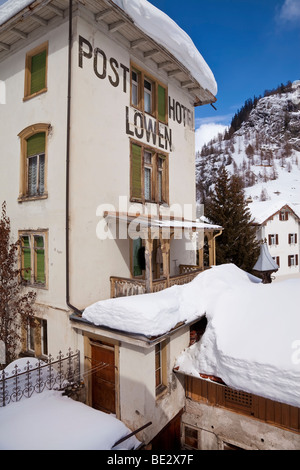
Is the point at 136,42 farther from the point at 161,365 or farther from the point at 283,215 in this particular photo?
the point at 283,215

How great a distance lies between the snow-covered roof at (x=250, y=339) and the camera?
6547 mm

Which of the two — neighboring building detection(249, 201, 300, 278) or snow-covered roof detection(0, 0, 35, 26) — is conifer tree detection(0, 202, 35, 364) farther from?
neighboring building detection(249, 201, 300, 278)

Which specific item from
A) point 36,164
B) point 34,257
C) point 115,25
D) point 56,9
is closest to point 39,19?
point 56,9

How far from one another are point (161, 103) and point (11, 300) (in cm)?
1030

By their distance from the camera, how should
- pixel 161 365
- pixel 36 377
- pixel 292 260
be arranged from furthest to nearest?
1. pixel 292 260
2. pixel 161 365
3. pixel 36 377

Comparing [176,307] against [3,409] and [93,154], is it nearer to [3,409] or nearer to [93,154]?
[3,409]

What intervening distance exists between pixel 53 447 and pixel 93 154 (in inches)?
311

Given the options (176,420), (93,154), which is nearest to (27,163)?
(93,154)

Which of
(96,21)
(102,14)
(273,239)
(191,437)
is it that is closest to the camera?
(191,437)

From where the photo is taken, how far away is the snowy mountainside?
382ft

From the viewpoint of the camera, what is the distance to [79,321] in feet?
27.1

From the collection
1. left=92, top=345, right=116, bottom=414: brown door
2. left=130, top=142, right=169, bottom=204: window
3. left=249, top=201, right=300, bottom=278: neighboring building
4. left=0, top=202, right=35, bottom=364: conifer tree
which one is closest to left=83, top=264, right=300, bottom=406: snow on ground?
left=92, top=345, right=116, bottom=414: brown door

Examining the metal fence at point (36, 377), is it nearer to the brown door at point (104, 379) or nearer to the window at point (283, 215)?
the brown door at point (104, 379)

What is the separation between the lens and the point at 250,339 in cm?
733
